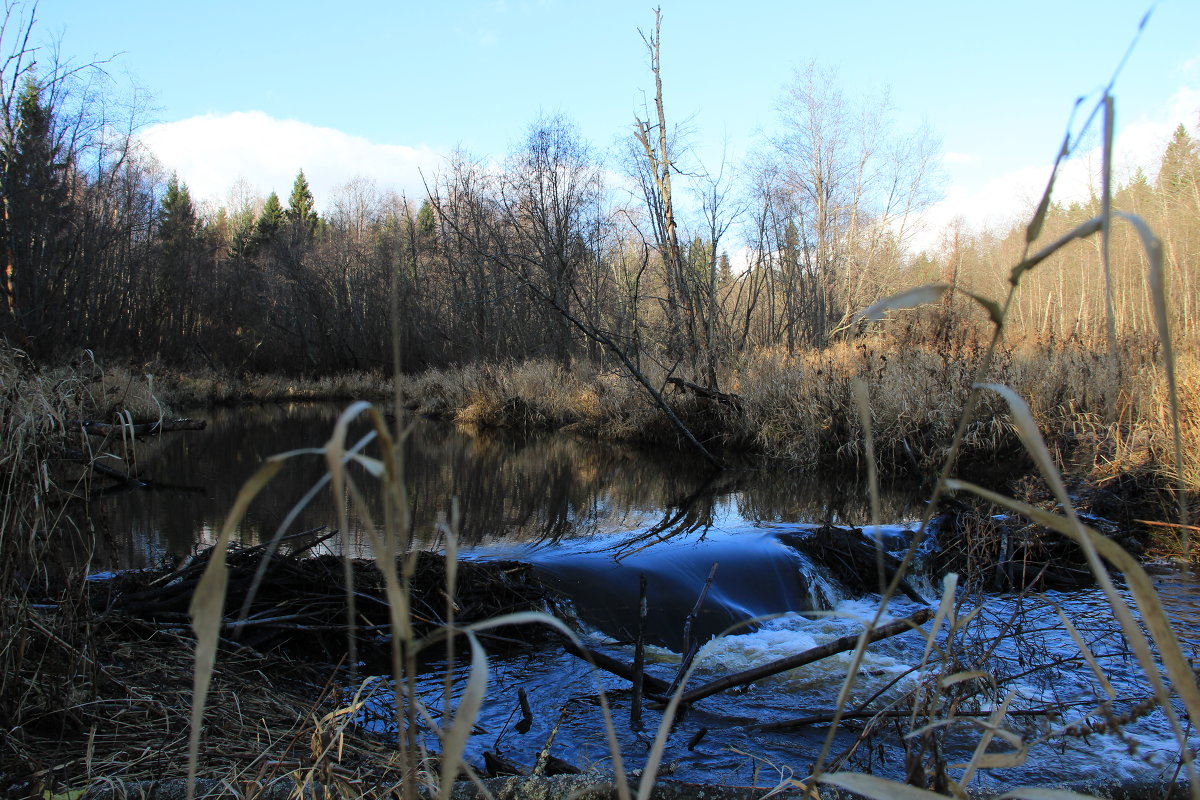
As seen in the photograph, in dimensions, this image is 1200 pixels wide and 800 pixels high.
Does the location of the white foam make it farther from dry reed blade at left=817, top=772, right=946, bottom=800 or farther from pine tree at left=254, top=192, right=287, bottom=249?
pine tree at left=254, top=192, right=287, bottom=249

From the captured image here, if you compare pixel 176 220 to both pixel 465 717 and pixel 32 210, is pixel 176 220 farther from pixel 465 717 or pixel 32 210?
pixel 465 717

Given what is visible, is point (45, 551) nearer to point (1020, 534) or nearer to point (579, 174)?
point (1020, 534)

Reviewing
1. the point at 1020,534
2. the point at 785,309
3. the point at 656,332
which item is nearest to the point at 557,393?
the point at 656,332

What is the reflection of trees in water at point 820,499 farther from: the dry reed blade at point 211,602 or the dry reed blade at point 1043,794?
the dry reed blade at point 211,602

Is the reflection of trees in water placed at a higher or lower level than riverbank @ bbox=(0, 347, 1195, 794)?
lower

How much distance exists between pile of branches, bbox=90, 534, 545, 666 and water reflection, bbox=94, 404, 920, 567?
2.55 ft

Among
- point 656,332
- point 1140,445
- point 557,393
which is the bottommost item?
point 1140,445

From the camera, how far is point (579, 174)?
68.2 feet

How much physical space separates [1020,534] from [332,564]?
15.8 feet

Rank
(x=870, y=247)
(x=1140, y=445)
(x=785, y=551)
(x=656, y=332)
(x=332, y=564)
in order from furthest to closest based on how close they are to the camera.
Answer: (x=870, y=247) → (x=656, y=332) → (x=1140, y=445) → (x=785, y=551) → (x=332, y=564)

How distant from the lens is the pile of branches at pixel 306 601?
3668mm

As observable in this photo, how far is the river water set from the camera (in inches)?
109

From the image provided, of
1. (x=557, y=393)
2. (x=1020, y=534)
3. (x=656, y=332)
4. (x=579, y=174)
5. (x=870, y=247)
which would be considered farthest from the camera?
(x=870, y=247)

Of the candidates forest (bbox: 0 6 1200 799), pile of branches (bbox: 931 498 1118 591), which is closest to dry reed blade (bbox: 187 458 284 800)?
forest (bbox: 0 6 1200 799)
